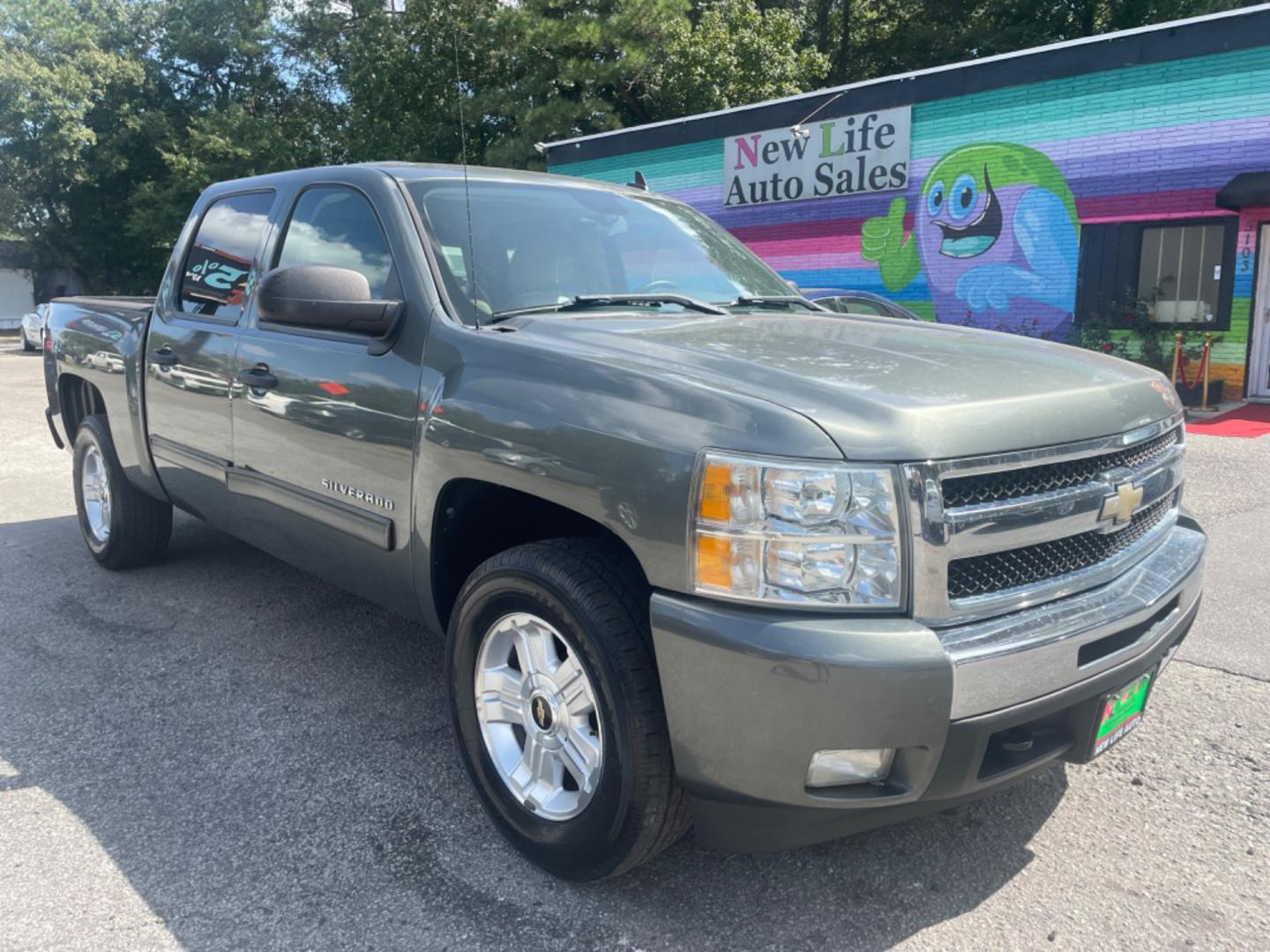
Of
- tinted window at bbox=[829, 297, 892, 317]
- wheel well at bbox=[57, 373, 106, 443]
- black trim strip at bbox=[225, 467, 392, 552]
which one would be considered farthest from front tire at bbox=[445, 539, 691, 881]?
tinted window at bbox=[829, 297, 892, 317]

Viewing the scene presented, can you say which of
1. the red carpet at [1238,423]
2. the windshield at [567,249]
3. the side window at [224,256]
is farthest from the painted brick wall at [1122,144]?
the side window at [224,256]

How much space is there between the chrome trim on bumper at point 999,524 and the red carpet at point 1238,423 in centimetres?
900

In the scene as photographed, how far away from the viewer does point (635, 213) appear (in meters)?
3.92

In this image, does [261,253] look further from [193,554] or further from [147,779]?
[193,554]

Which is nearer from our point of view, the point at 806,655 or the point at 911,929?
the point at 806,655

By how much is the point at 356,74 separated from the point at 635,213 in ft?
82.9

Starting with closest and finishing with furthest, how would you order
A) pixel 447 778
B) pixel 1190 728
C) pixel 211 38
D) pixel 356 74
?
pixel 447 778
pixel 1190 728
pixel 356 74
pixel 211 38

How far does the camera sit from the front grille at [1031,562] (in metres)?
2.21

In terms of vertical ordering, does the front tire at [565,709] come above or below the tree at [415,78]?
below

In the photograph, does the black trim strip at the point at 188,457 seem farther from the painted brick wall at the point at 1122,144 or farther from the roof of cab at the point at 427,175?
the painted brick wall at the point at 1122,144

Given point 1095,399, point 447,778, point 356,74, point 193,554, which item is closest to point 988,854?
point 1095,399

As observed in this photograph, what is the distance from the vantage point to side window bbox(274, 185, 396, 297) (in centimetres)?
337

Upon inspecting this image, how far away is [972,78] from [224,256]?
13236 mm

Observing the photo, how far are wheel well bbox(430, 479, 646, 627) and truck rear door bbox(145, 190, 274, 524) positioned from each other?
1.40 metres
